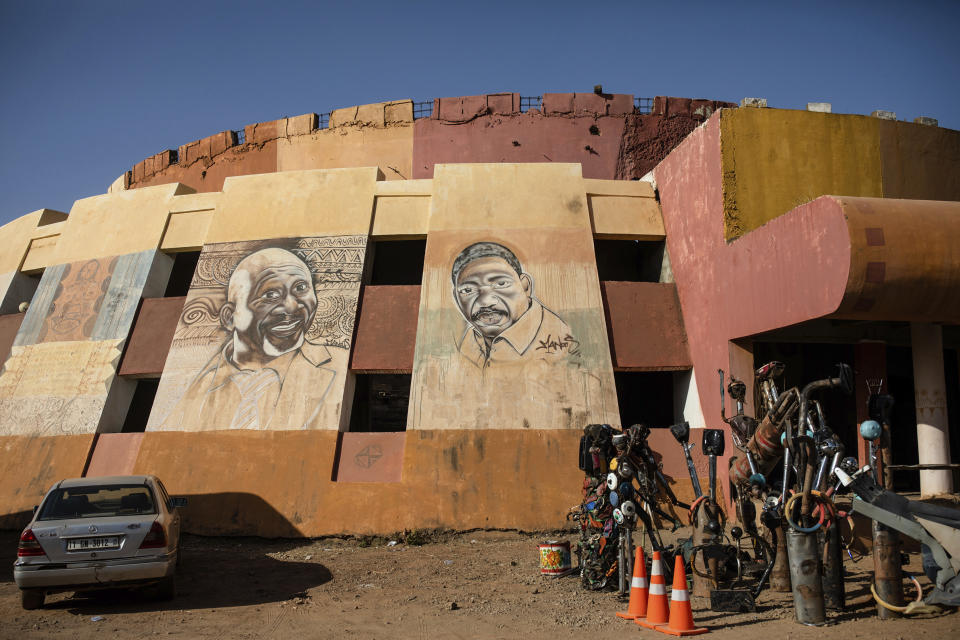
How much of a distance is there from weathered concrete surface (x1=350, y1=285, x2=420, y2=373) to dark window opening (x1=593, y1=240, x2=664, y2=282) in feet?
16.3

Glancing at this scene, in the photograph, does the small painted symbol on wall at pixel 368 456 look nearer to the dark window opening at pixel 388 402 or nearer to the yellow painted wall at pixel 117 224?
the dark window opening at pixel 388 402

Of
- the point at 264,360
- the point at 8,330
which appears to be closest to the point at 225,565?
the point at 264,360

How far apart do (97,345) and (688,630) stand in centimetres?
1365

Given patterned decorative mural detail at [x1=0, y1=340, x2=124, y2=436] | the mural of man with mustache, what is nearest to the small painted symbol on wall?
the mural of man with mustache

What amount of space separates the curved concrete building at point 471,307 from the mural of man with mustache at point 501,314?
47 millimetres

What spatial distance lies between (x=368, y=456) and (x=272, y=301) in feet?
13.6

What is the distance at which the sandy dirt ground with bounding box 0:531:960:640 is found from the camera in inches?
282

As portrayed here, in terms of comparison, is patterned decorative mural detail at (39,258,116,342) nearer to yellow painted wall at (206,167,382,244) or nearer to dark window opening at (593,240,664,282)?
yellow painted wall at (206,167,382,244)

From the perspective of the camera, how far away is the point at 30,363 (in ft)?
52.9

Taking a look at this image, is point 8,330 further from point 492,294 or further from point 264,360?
point 492,294

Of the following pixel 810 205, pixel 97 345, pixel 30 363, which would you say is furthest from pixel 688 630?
pixel 30 363

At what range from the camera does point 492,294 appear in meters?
14.6

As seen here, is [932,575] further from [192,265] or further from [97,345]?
[192,265]

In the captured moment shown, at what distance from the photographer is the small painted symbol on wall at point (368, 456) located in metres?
13.0
